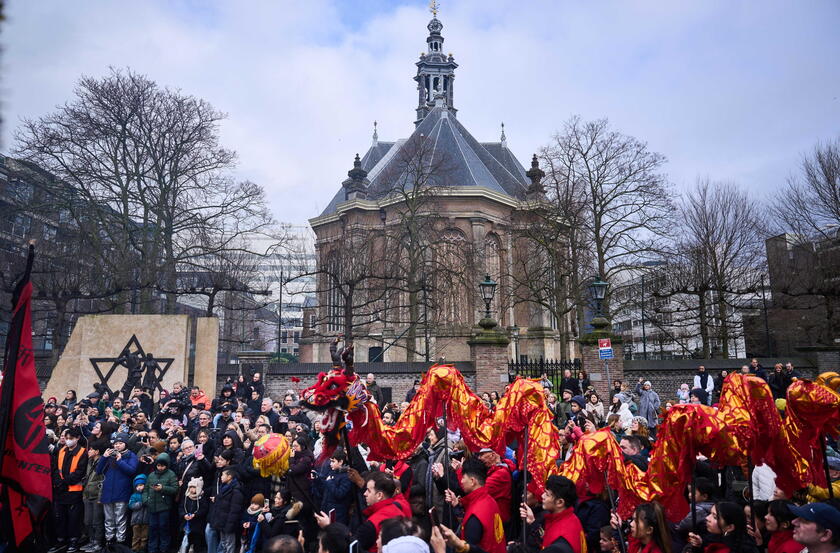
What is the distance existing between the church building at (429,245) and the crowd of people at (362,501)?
11.5 metres

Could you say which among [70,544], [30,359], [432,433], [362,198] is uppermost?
[362,198]

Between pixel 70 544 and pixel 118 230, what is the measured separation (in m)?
19.4

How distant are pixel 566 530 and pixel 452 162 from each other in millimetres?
38155

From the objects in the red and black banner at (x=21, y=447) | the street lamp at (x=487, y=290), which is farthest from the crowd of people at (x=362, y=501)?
the street lamp at (x=487, y=290)

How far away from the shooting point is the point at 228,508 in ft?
26.6

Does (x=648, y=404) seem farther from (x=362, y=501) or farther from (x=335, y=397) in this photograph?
(x=335, y=397)

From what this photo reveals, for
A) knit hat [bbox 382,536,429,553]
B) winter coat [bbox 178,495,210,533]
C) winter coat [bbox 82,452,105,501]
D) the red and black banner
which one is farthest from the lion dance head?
winter coat [bbox 82,452,105,501]

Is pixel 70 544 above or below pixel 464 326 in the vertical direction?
below

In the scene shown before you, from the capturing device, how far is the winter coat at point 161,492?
9102 mm

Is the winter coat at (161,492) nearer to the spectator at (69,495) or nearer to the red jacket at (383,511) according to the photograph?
the spectator at (69,495)

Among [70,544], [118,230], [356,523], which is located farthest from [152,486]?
[118,230]

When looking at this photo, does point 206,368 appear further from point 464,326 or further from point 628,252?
point 628,252

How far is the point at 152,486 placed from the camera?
915cm

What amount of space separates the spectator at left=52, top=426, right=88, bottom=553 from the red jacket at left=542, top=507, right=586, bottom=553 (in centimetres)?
806
